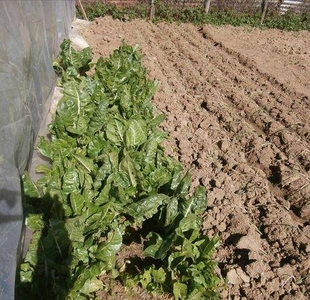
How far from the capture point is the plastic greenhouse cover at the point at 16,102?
214cm

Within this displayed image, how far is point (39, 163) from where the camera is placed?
332 centimetres

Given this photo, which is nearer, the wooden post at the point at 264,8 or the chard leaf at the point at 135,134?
the chard leaf at the point at 135,134

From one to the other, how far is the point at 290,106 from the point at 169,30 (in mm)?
6094

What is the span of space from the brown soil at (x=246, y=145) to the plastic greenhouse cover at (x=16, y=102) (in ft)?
5.45

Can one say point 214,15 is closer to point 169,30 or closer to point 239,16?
point 239,16

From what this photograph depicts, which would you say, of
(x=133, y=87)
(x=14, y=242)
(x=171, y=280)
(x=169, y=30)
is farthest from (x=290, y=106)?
(x=169, y=30)

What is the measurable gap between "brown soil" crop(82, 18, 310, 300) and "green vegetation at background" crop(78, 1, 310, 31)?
2.77m

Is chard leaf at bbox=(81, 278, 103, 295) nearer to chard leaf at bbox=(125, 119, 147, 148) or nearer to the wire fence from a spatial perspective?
chard leaf at bbox=(125, 119, 147, 148)

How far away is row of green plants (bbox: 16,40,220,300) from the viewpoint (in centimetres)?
259

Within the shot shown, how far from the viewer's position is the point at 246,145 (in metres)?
4.72

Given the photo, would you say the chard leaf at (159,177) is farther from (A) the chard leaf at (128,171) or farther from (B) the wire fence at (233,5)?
(B) the wire fence at (233,5)

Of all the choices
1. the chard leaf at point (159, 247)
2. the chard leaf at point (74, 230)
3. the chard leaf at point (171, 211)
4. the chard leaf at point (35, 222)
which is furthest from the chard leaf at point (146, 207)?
the chard leaf at point (35, 222)

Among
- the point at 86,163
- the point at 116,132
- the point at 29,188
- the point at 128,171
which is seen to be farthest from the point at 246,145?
the point at 29,188

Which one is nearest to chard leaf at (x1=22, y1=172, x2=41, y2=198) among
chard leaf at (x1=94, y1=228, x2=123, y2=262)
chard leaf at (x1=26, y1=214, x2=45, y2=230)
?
chard leaf at (x1=26, y1=214, x2=45, y2=230)
